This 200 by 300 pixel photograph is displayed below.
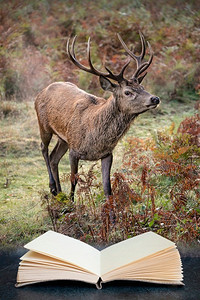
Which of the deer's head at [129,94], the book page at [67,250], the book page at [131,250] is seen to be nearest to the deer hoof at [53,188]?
the deer's head at [129,94]

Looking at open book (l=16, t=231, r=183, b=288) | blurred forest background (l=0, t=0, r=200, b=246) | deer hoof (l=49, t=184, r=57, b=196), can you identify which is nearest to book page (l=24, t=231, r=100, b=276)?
open book (l=16, t=231, r=183, b=288)

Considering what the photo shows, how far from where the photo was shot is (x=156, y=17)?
11547 millimetres

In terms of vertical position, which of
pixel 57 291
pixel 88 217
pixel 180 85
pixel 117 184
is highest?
pixel 57 291

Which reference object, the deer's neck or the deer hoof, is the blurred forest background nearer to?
the deer hoof

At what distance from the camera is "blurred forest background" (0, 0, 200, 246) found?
3633mm

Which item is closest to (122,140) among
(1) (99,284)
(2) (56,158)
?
(2) (56,158)

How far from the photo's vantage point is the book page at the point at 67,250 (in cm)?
215

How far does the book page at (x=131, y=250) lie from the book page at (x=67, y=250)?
1.8 inches

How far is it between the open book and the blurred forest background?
42.9 inches

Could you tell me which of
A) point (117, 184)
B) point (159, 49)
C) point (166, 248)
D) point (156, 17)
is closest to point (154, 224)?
point (117, 184)

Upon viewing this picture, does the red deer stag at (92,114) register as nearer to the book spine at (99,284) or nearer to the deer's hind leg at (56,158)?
the deer's hind leg at (56,158)

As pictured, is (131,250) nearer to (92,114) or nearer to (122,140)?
(92,114)

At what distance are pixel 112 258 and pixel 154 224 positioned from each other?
151cm

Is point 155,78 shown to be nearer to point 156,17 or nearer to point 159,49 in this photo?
point 159,49
